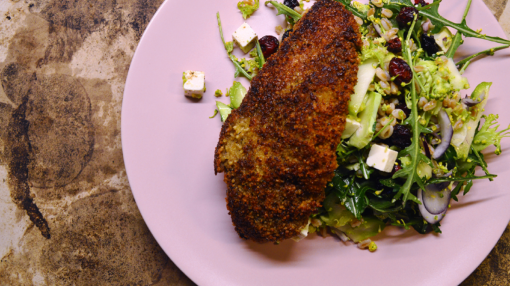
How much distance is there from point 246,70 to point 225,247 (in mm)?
1513

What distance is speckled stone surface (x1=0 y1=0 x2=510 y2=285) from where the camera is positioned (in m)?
2.62

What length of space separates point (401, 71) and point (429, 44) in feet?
1.71

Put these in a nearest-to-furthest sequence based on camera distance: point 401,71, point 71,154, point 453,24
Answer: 1. point 401,71
2. point 453,24
3. point 71,154

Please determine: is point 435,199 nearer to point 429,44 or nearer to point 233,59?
point 429,44

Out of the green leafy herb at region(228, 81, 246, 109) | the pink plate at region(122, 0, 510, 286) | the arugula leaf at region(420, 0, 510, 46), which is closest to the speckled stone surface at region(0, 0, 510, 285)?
the pink plate at region(122, 0, 510, 286)

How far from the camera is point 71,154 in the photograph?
271 centimetres

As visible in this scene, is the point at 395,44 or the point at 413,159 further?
the point at 395,44

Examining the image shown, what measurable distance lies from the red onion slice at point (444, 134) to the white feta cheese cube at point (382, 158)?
401 mm

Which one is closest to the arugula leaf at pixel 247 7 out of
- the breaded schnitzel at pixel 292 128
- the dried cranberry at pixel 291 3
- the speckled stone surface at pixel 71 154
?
the dried cranberry at pixel 291 3

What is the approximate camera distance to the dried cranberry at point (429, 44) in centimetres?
236

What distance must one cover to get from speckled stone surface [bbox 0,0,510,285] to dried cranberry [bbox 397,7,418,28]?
1185 millimetres

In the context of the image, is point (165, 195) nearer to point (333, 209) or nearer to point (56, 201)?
point (56, 201)

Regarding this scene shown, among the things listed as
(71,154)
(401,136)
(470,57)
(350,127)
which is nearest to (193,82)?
(350,127)

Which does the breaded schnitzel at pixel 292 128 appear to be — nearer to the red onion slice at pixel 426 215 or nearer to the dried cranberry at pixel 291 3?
the dried cranberry at pixel 291 3
